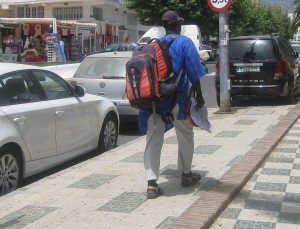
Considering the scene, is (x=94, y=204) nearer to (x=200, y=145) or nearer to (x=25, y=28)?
(x=200, y=145)

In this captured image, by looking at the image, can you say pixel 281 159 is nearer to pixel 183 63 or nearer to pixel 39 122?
pixel 183 63

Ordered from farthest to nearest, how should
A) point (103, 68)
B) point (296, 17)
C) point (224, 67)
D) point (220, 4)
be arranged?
point (296, 17) → point (224, 67) → point (220, 4) → point (103, 68)

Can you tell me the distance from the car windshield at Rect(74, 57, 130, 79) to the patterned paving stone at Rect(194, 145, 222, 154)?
2705 mm

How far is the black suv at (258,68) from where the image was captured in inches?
476

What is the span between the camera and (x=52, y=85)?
7.04 metres

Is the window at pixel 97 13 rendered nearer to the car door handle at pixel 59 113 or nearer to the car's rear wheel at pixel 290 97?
the car's rear wheel at pixel 290 97

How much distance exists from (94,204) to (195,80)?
1.57 meters

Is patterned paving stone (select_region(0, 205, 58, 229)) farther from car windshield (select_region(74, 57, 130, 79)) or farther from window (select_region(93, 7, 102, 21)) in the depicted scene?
window (select_region(93, 7, 102, 21))

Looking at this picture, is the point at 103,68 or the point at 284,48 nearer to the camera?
the point at 103,68

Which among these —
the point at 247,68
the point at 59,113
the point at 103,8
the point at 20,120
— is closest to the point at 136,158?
the point at 59,113

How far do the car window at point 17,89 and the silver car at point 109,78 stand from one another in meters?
3.12

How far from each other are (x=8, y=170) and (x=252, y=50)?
316 inches

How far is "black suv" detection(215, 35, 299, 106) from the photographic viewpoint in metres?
12.1

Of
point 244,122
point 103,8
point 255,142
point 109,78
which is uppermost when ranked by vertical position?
point 103,8
